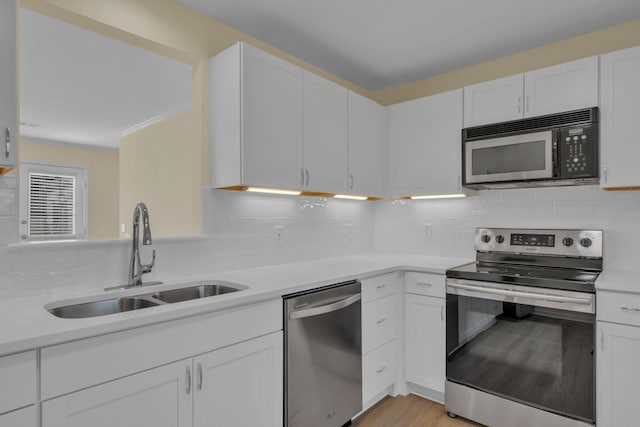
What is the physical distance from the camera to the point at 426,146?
9.51 feet

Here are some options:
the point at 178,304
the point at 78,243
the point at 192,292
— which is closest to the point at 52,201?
the point at 78,243

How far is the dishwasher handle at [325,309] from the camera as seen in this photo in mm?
1858

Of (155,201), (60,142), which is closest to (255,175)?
(155,201)

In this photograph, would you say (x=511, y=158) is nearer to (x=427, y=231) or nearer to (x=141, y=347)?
(x=427, y=231)

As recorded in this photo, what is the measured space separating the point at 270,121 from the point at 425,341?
176 centimetres

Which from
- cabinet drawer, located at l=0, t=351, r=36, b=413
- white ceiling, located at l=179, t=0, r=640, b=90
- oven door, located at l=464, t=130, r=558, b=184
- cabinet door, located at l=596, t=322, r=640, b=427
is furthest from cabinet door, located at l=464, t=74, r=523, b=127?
cabinet drawer, located at l=0, t=351, r=36, b=413

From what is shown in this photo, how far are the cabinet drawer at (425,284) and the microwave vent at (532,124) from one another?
3.36 ft

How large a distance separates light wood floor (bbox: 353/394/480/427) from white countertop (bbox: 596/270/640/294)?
1118mm

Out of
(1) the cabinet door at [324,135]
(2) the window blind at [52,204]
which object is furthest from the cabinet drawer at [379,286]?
(2) the window blind at [52,204]

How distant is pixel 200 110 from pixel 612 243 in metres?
2.71

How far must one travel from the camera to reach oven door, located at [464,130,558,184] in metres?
2.32

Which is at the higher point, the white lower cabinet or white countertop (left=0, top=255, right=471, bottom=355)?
white countertop (left=0, top=255, right=471, bottom=355)

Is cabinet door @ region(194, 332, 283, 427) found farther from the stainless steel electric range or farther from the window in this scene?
the window

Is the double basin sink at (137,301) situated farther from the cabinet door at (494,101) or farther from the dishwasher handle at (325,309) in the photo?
the cabinet door at (494,101)
